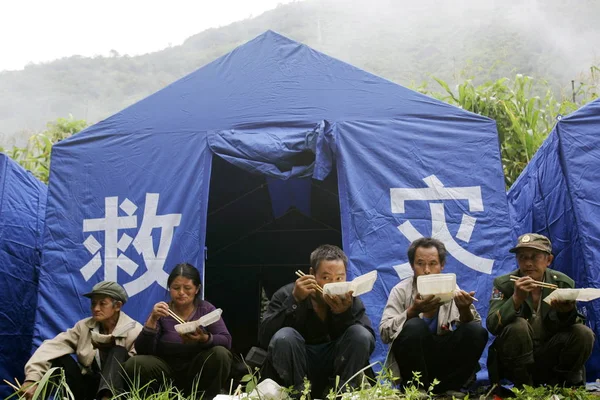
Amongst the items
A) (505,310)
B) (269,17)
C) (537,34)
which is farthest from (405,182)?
(269,17)

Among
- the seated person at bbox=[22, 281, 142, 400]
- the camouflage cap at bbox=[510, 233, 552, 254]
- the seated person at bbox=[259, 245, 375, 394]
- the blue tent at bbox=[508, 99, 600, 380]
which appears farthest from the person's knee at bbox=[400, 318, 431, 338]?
the seated person at bbox=[22, 281, 142, 400]

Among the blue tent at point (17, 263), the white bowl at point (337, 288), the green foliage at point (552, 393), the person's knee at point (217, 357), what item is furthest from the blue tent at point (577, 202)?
the blue tent at point (17, 263)

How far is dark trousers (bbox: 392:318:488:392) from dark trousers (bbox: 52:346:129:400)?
1365mm

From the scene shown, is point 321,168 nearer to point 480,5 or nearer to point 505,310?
point 505,310

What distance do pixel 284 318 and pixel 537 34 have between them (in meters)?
29.9

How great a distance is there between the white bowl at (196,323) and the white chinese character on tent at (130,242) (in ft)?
3.15

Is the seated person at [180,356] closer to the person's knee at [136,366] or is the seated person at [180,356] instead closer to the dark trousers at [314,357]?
the person's knee at [136,366]

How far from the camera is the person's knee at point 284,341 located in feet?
10.0

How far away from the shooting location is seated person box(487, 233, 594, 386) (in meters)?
3.07

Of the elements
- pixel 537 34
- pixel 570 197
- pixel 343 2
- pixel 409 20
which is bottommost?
pixel 570 197

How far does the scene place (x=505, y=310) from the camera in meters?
3.12

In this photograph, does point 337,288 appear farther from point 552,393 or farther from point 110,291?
point 110,291

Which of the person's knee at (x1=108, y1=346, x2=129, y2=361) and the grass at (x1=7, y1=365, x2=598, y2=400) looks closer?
the grass at (x1=7, y1=365, x2=598, y2=400)

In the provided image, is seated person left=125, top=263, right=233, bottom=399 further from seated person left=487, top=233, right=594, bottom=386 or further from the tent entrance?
the tent entrance
